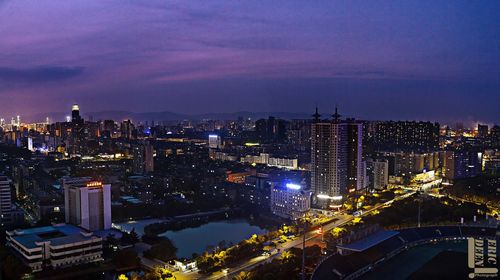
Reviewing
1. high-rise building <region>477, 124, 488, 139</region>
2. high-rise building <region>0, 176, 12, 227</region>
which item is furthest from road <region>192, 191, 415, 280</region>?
high-rise building <region>477, 124, 488, 139</region>

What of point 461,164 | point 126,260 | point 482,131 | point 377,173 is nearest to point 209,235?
point 126,260

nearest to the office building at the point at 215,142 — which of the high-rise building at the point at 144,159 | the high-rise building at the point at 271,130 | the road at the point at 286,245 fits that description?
the high-rise building at the point at 271,130

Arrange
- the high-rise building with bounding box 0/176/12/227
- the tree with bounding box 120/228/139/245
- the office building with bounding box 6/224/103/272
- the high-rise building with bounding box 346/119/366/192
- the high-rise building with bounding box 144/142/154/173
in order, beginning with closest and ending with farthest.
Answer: the office building with bounding box 6/224/103/272, the tree with bounding box 120/228/139/245, the high-rise building with bounding box 0/176/12/227, the high-rise building with bounding box 346/119/366/192, the high-rise building with bounding box 144/142/154/173

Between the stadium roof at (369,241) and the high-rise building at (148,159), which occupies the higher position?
the high-rise building at (148,159)

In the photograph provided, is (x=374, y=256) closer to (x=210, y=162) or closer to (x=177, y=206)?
(x=177, y=206)

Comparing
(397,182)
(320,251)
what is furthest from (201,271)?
(397,182)

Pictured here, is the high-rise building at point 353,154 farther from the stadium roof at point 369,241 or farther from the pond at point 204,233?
the stadium roof at point 369,241

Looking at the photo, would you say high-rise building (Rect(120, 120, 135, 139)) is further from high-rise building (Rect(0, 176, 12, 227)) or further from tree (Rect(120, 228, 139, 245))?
tree (Rect(120, 228, 139, 245))
